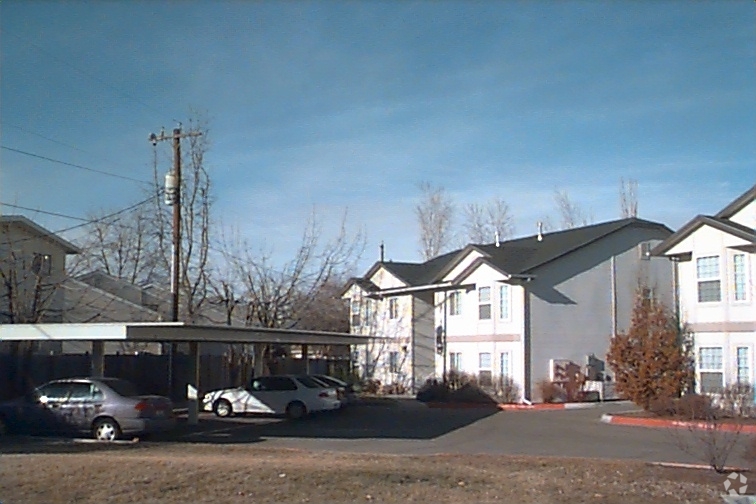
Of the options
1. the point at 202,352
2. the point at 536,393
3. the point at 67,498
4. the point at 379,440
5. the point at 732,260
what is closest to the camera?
the point at 67,498

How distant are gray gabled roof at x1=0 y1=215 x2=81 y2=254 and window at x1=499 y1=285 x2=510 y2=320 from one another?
1841 cm

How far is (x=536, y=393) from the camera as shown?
33188mm

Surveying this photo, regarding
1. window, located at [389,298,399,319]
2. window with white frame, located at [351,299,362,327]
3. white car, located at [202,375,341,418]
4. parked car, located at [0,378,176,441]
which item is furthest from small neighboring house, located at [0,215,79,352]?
window, located at [389,298,399,319]

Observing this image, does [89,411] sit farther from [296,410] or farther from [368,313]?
[368,313]

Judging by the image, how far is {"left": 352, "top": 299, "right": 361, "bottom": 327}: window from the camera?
4612cm

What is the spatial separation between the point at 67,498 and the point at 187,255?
92.4ft

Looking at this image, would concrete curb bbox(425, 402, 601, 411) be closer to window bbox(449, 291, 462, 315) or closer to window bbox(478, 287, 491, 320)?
window bbox(478, 287, 491, 320)

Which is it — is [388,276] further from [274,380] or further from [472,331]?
[274,380]

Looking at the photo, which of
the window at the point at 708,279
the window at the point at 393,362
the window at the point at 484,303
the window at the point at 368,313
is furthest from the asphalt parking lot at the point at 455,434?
the window at the point at 368,313

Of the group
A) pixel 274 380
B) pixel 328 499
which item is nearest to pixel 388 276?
pixel 274 380

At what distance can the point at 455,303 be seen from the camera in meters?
37.9

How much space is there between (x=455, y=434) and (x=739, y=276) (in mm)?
11142

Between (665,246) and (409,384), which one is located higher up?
(665,246)

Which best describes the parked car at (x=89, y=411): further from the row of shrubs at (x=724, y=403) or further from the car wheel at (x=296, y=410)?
the row of shrubs at (x=724, y=403)
